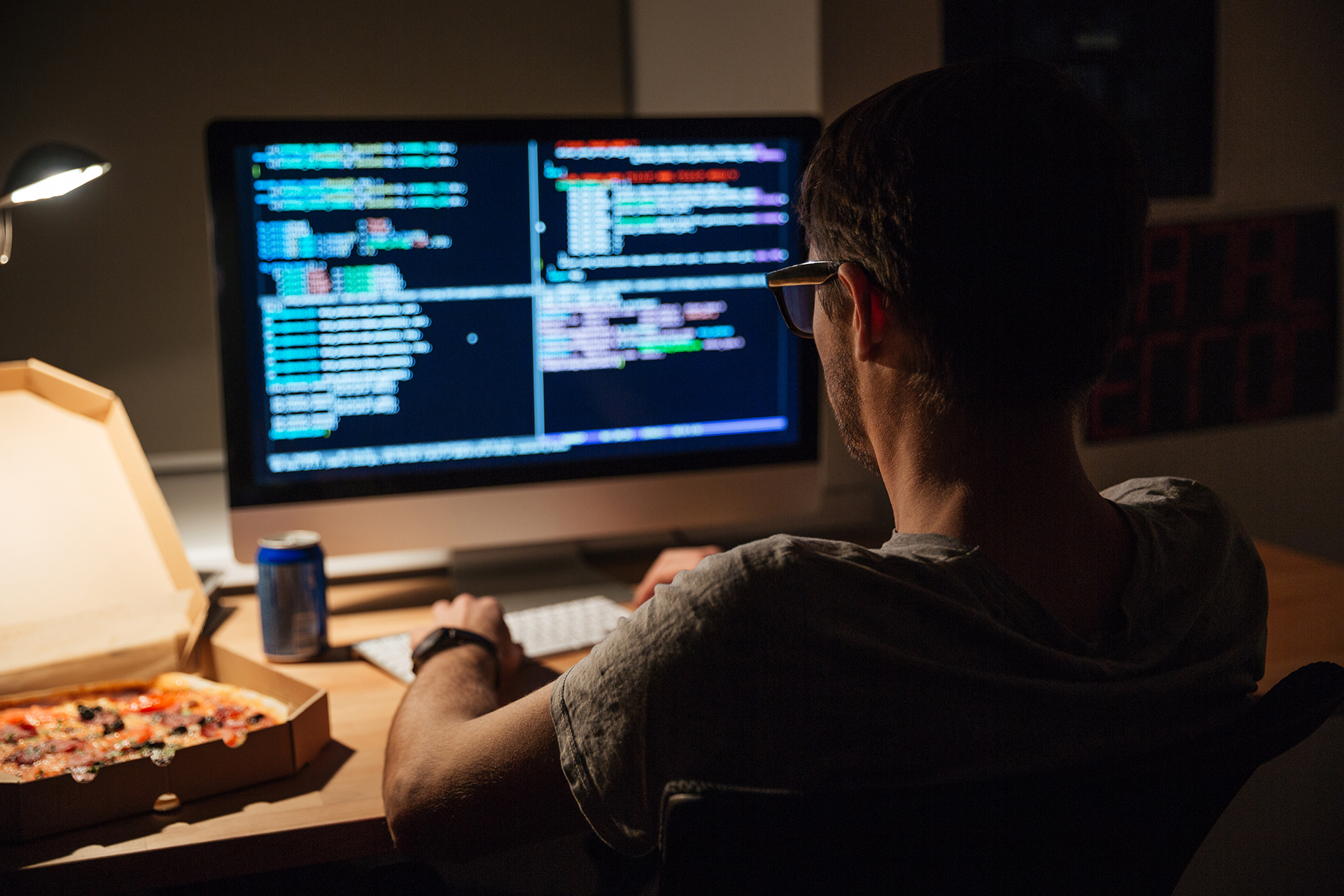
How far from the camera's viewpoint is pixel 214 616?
4.39 ft

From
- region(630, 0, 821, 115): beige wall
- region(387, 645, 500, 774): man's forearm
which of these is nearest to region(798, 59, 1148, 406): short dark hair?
region(387, 645, 500, 774): man's forearm

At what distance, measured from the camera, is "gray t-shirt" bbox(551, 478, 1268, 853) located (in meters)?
0.57

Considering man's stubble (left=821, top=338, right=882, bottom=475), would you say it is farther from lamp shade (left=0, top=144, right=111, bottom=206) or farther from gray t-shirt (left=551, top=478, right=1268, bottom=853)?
lamp shade (left=0, top=144, right=111, bottom=206)

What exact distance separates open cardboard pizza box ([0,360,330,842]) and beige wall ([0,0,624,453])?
36 centimetres

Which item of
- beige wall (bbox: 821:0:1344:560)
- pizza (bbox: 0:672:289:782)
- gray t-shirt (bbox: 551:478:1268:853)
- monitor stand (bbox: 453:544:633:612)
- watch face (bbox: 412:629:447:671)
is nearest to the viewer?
gray t-shirt (bbox: 551:478:1268:853)

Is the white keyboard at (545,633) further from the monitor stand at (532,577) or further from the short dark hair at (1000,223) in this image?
the short dark hair at (1000,223)

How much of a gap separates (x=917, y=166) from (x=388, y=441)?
0.85 metres

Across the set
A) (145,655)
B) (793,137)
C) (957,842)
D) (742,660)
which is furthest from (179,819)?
(793,137)

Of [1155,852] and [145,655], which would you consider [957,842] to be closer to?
[1155,852]

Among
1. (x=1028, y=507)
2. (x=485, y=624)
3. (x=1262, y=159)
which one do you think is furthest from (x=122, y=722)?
(x=1262, y=159)

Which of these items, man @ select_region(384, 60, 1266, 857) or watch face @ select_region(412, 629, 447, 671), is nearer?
man @ select_region(384, 60, 1266, 857)

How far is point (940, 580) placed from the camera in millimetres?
611

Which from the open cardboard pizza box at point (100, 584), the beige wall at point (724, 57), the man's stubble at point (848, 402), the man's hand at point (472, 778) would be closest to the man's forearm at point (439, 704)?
the man's hand at point (472, 778)

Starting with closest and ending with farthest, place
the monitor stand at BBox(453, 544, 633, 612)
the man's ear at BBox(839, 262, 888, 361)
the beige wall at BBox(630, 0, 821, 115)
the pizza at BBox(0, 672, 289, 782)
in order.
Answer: the man's ear at BBox(839, 262, 888, 361) < the pizza at BBox(0, 672, 289, 782) < the monitor stand at BBox(453, 544, 633, 612) < the beige wall at BBox(630, 0, 821, 115)
